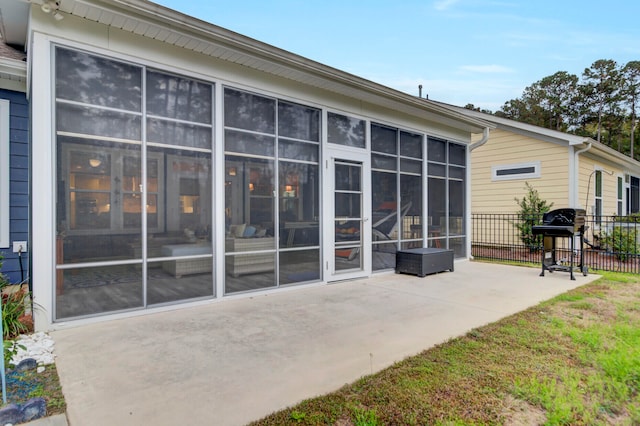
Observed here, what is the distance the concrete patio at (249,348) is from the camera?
2127 millimetres

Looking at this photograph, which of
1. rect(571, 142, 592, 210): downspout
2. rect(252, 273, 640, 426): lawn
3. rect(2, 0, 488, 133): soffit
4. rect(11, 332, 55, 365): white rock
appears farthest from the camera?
rect(571, 142, 592, 210): downspout

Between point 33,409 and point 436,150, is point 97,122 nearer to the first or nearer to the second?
point 33,409

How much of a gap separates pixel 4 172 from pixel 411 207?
6737mm

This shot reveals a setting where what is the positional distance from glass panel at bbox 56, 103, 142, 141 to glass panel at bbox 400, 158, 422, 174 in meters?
4.80

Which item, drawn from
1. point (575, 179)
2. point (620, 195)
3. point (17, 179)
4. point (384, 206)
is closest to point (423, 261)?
point (384, 206)

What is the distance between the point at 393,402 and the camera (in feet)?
6.93

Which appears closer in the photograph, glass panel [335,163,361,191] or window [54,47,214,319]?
window [54,47,214,319]

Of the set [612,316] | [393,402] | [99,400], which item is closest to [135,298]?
[99,400]

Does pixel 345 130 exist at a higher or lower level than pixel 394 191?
higher

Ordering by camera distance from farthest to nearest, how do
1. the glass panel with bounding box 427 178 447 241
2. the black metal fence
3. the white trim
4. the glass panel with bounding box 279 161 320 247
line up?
the black metal fence < the glass panel with bounding box 427 178 447 241 < the glass panel with bounding box 279 161 320 247 < the white trim

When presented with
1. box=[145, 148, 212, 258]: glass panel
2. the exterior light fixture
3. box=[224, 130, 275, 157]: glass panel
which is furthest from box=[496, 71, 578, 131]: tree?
the exterior light fixture

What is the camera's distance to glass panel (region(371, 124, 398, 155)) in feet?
21.2

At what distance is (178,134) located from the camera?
4.22 m

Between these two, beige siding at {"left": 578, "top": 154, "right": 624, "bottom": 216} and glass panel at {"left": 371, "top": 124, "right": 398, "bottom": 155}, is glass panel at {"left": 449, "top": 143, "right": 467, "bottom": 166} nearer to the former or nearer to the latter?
glass panel at {"left": 371, "top": 124, "right": 398, "bottom": 155}
